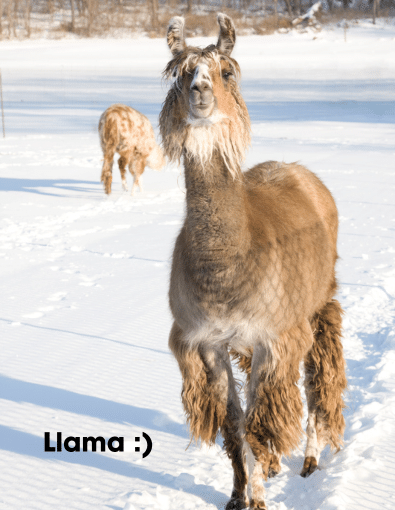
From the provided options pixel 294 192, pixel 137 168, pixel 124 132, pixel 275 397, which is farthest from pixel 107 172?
pixel 275 397

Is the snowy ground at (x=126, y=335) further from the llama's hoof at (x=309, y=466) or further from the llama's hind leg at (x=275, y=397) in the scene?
the llama's hind leg at (x=275, y=397)

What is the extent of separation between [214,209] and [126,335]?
8.61 feet

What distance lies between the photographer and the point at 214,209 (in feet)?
8.45

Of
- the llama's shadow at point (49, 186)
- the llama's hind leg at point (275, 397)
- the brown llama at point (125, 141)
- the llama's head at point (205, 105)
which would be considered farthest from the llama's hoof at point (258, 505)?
the llama's shadow at point (49, 186)

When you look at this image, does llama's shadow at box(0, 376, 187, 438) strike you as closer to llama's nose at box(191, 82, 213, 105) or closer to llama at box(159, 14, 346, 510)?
llama at box(159, 14, 346, 510)

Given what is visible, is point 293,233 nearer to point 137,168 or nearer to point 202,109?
point 202,109

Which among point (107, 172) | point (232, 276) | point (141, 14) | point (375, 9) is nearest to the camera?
point (232, 276)

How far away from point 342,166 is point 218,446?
9.48 metres

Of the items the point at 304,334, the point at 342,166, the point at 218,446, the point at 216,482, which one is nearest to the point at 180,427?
the point at 218,446

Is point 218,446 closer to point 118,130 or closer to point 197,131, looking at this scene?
point 197,131

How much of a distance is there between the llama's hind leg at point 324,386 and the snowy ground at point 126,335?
126mm

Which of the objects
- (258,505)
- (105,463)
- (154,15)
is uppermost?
(154,15)

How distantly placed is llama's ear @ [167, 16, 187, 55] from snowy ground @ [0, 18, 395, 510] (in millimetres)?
619

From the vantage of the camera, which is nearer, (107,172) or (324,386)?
(324,386)
